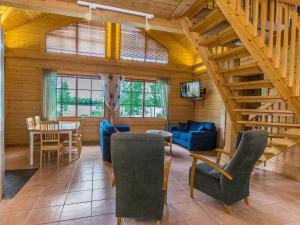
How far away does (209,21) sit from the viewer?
2.66 metres

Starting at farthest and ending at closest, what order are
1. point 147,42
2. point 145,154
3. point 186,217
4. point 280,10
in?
1. point 147,42
2. point 280,10
3. point 186,217
4. point 145,154

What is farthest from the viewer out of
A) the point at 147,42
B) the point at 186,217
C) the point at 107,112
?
the point at 147,42

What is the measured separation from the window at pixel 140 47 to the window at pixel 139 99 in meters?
0.85

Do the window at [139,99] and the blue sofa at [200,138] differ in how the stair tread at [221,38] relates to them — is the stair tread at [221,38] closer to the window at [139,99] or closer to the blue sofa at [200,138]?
the blue sofa at [200,138]

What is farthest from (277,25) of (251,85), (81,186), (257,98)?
(81,186)

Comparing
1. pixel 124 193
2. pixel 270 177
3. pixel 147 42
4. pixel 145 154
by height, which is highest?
pixel 147 42

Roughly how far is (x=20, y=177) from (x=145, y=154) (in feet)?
8.85

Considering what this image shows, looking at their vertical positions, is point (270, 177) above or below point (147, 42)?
below

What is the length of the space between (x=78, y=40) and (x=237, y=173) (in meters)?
6.02

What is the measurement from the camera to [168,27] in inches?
124

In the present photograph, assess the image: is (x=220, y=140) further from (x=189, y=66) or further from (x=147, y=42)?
(x=147, y=42)

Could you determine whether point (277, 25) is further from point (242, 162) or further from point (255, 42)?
point (242, 162)

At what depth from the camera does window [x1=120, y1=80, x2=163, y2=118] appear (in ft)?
22.4

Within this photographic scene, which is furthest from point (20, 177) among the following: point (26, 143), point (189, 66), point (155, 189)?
point (189, 66)
